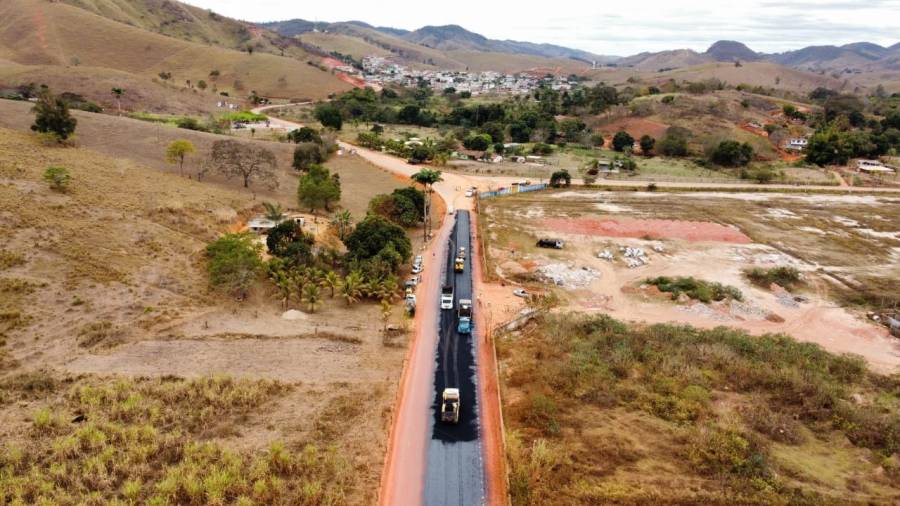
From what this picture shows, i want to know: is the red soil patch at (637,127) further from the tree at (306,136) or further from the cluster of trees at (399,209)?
the cluster of trees at (399,209)

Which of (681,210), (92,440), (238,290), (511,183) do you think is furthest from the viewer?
(511,183)

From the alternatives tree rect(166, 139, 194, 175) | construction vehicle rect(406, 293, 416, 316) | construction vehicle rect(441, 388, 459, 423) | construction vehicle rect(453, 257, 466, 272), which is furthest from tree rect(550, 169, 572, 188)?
construction vehicle rect(441, 388, 459, 423)

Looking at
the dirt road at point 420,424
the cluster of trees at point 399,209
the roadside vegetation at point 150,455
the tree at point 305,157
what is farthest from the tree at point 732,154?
the roadside vegetation at point 150,455

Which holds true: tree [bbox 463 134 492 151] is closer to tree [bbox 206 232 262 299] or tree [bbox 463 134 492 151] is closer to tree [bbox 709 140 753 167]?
tree [bbox 709 140 753 167]

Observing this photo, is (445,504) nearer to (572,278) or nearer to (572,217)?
(572,278)

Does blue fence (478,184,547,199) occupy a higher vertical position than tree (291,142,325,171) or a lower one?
lower

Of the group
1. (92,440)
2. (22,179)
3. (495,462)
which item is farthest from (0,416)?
(22,179)

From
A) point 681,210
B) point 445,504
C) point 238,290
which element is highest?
point 681,210
